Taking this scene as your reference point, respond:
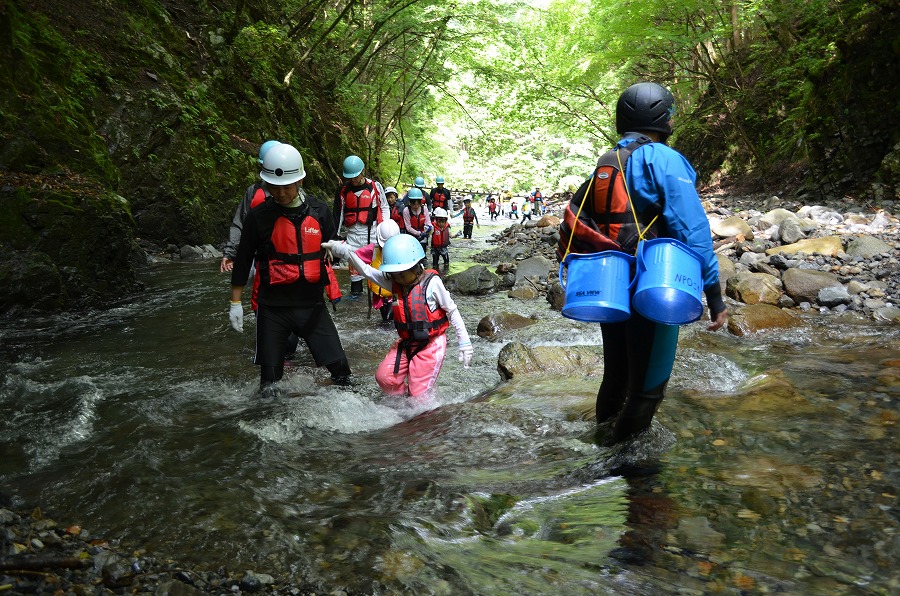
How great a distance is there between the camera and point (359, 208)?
30.9ft

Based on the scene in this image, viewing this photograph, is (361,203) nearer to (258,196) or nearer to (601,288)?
(258,196)

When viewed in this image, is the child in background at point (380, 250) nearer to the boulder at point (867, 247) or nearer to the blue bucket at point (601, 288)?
the blue bucket at point (601, 288)

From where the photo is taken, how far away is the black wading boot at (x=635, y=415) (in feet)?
10.9

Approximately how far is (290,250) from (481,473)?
235 cm

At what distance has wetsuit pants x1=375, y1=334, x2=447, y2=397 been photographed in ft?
16.7

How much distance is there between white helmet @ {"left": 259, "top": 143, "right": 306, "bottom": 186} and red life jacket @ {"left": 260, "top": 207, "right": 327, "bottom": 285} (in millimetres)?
313

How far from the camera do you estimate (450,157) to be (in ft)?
168

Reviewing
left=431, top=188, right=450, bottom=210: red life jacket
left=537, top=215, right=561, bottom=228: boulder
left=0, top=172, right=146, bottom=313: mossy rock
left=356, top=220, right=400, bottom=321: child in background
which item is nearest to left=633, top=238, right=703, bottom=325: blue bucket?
left=356, top=220, right=400, bottom=321: child in background

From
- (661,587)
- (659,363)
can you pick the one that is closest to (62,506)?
(661,587)

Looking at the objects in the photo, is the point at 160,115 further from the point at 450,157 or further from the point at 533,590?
the point at 450,157

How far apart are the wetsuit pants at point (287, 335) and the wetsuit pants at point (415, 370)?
0.42 metres

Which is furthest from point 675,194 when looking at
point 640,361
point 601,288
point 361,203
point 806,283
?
point 806,283

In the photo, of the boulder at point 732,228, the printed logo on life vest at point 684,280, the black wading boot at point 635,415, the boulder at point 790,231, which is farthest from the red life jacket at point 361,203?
the boulder at point 790,231

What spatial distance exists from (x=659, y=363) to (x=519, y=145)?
50.3 m
